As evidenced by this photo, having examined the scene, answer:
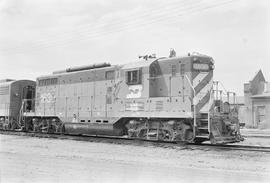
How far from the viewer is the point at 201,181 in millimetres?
5535

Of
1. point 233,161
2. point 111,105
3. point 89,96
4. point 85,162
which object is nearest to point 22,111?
point 89,96

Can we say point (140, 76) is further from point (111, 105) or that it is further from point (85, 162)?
point (85, 162)

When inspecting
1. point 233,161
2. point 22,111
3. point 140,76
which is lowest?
point 233,161

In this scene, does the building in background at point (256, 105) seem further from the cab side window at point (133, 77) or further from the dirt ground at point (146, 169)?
the dirt ground at point (146, 169)

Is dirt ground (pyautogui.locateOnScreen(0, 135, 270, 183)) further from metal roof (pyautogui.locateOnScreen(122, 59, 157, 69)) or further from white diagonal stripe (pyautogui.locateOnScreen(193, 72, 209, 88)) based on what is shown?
metal roof (pyautogui.locateOnScreen(122, 59, 157, 69))

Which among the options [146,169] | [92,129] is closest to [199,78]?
[92,129]

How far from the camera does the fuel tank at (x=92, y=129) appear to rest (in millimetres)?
13914

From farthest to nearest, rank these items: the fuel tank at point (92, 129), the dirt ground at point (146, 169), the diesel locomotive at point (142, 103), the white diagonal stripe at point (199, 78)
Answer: the fuel tank at point (92, 129), the white diagonal stripe at point (199, 78), the diesel locomotive at point (142, 103), the dirt ground at point (146, 169)

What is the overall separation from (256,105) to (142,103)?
2940 cm

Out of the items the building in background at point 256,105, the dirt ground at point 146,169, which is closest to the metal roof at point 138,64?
the dirt ground at point 146,169

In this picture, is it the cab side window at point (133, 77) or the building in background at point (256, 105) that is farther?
the building in background at point (256, 105)

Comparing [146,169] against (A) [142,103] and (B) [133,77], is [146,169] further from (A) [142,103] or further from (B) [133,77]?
(B) [133,77]

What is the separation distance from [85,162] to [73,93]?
931 cm

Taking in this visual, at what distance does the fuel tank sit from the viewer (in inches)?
548
